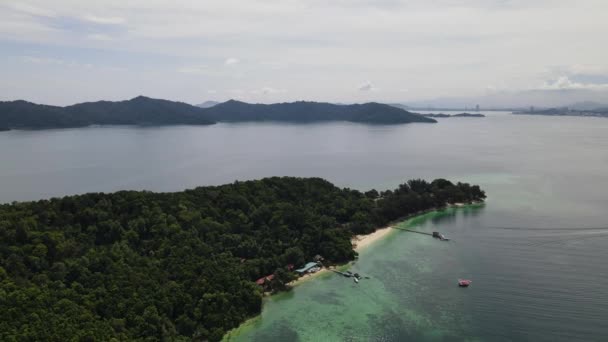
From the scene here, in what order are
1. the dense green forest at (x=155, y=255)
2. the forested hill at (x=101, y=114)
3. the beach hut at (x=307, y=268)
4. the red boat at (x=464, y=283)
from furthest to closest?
the forested hill at (x=101, y=114)
the beach hut at (x=307, y=268)
the red boat at (x=464, y=283)
the dense green forest at (x=155, y=255)

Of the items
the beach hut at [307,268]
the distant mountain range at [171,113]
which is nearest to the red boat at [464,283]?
the beach hut at [307,268]

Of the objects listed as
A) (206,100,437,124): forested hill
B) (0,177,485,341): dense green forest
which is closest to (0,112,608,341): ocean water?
(0,177,485,341): dense green forest

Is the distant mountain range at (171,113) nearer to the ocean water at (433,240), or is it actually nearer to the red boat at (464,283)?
the ocean water at (433,240)

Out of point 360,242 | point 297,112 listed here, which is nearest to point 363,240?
point 360,242

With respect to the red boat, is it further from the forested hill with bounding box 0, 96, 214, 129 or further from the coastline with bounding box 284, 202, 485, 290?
the forested hill with bounding box 0, 96, 214, 129

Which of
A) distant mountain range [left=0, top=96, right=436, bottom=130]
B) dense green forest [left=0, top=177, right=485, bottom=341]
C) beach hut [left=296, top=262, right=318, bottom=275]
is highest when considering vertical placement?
distant mountain range [left=0, top=96, right=436, bottom=130]
